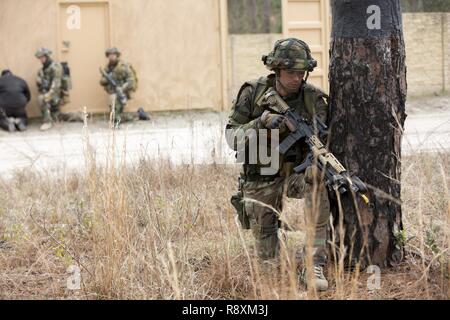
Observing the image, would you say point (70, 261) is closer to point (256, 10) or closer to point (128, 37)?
point (128, 37)

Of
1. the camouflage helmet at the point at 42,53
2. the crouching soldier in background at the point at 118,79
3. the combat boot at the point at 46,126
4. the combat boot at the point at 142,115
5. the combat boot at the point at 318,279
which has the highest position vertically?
the camouflage helmet at the point at 42,53

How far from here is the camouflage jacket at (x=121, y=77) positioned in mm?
13305

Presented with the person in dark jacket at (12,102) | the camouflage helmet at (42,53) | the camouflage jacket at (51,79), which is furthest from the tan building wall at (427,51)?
the person in dark jacket at (12,102)

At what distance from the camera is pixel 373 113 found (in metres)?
3.91

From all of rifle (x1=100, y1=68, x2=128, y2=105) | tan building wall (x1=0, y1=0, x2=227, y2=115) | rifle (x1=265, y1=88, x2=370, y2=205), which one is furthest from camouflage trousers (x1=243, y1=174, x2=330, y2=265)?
tan building wall (x1=0, y1=0, x2=227, y2=115)

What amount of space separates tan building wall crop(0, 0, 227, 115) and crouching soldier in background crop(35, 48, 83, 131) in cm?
31

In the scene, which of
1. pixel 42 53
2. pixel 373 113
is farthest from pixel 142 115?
pixel 373 113

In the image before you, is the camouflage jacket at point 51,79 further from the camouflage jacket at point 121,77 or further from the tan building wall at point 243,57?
the tan building wall at point 243,57

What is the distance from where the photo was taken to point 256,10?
15422mm

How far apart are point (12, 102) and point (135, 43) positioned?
2614 millimetres

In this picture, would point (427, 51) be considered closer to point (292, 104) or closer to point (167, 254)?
point (292, 104)

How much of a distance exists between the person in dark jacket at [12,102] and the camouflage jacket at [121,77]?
146cm

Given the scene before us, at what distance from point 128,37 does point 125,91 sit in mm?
1162
